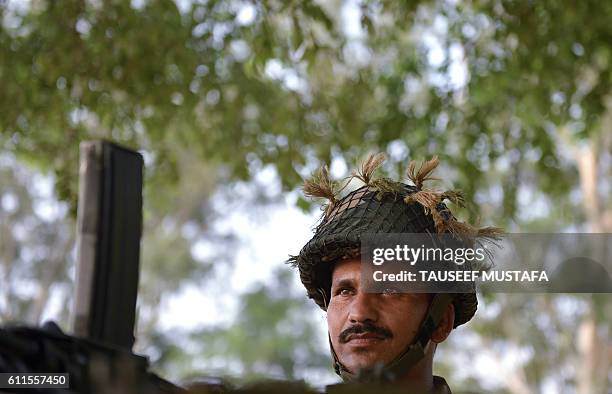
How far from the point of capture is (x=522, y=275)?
3631 mm

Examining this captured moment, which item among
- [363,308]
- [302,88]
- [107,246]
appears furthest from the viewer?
[302,88]

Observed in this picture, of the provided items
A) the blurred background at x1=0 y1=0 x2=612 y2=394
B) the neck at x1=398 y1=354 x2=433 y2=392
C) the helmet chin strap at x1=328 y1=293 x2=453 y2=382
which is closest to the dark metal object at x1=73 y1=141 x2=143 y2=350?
the helmet chin strap at x1=328 y1=293 x2=453 y2=382

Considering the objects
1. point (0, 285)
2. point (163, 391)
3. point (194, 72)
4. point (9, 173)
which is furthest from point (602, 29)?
point (9, 173)

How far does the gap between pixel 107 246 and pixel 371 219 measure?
186cm

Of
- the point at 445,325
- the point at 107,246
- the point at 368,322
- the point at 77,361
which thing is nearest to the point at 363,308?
the point at 368,322

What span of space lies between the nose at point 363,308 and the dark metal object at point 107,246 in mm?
1704

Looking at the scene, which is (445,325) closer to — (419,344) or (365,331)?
(419,344)

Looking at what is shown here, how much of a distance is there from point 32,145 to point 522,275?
23.3 ft

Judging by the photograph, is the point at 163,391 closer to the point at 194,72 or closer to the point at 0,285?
the point at 194,72

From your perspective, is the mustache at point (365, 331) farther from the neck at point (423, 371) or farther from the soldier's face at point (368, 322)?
the neck at point (423, 371)

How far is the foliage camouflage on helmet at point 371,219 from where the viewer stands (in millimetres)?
3170

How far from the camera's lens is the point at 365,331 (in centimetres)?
310

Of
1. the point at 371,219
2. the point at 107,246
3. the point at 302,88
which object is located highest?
the point at 302,88

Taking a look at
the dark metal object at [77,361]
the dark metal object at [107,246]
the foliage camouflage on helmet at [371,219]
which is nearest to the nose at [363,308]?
the foliage camouflage on helmet at [371,219]
